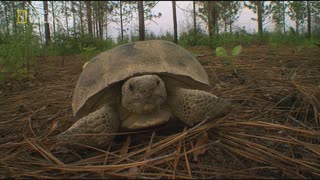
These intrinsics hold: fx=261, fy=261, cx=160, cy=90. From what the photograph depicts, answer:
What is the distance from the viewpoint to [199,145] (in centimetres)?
142

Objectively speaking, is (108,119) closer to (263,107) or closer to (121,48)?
(121,48)

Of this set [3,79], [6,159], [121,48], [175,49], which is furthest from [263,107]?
[3,79]

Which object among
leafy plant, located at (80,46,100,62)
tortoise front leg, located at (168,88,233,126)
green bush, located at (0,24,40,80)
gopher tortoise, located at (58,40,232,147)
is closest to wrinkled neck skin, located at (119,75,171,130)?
gopher tortoise, located at (58,40,232,147)

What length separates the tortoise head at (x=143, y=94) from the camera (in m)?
1.49

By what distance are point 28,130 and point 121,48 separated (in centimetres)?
93

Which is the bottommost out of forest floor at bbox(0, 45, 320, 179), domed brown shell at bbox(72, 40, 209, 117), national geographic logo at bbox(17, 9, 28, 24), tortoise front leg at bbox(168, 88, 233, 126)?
forest floor at bbox(0, 45, 320, 179)

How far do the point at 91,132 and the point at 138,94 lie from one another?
0.35 meters

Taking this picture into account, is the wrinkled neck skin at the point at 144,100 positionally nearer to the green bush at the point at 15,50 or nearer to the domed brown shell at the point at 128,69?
the domed brown shell at the point at 128,69

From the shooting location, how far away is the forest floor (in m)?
1.22

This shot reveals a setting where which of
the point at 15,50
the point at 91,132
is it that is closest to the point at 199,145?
the point at 91,132

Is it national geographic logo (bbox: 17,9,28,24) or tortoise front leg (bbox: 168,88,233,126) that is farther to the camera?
national geographic logo (bbox: 17,9,28,24)

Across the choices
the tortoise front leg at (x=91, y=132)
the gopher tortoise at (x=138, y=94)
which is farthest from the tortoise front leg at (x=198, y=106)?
the tortoise front leg at (x=91, y=132)

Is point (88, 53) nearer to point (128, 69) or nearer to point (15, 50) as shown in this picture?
point (15, 50)

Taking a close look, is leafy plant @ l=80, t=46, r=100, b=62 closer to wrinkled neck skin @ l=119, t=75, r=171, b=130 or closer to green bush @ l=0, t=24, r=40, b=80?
green bush @ l=0, t=24, r=40, b=80
